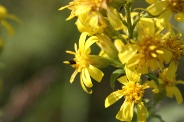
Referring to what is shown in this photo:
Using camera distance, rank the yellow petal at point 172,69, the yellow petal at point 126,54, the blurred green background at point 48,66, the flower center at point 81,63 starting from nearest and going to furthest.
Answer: the yellow petal at point 126,54, the yellow petal at point 172,69, the flower center at point 81,63, the blurred green background at point 48,66

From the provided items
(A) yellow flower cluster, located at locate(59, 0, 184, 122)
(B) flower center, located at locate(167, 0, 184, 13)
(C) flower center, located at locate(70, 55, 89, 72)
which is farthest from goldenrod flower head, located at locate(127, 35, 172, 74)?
(C) flower center, located at locate(70, 55, 89, 72)

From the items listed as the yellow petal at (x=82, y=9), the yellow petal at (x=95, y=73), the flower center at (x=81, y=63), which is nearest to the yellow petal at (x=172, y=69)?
the yellow petal at (x=95, y=73)

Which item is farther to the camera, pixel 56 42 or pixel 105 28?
pixel 56 42

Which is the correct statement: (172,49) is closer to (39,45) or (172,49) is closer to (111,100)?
(111,100)

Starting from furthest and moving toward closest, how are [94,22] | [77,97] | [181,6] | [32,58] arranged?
[32,58]
[77,97]
[181,6]
[94,22]

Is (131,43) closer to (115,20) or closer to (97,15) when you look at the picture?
(115,20)

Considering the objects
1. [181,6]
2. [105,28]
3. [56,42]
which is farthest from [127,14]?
[56,42]

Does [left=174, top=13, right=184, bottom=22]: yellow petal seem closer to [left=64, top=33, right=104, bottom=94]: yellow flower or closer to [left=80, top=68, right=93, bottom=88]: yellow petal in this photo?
[left=64, top=33, right=104, bottom=94]: yellow flower

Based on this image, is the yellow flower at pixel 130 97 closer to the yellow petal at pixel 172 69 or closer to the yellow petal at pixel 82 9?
the yellow petal at pixel 172 69

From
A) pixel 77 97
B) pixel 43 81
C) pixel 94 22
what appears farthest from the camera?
pixel 77 97

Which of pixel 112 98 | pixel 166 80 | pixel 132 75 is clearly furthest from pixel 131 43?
pixel 166 80
